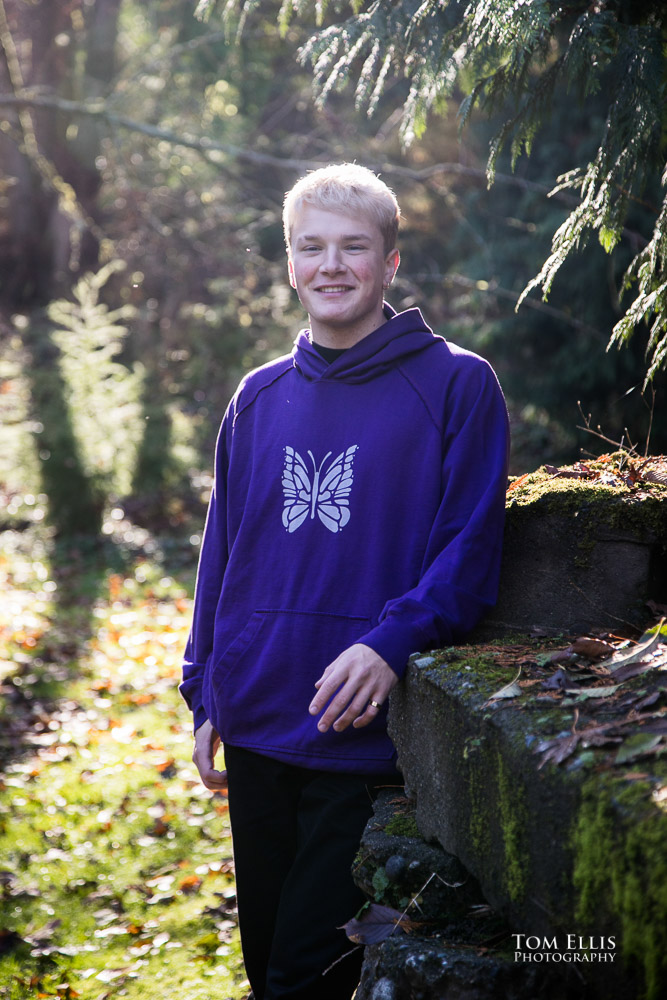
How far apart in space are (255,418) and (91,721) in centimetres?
475

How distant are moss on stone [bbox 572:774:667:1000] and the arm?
75cm

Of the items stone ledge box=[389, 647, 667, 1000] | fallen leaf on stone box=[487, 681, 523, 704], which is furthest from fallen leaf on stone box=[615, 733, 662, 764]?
fallen leaf on stone box=[487, 681, 523, 704]

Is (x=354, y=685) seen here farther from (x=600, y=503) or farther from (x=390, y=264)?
(x=390, y=264)

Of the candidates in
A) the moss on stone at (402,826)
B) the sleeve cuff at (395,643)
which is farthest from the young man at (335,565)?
the moss on stone at (402,826)

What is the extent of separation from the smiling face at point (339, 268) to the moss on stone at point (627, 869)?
Result: 162cm

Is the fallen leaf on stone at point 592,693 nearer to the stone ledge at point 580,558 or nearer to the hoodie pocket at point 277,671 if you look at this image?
the stone ledge at point 580,558

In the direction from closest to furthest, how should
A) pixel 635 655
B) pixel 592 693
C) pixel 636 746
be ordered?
pixel 636 746 → pixel 592 693 → pixel 635 655

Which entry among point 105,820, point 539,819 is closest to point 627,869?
point 539,819

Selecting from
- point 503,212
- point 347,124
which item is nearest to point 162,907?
point 503,212

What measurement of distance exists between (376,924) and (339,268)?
1.80 meters

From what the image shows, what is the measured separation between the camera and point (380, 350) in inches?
105

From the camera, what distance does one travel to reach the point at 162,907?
4414mm

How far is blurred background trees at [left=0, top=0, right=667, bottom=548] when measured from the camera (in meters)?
10.1

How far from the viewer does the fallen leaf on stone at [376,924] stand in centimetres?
208
